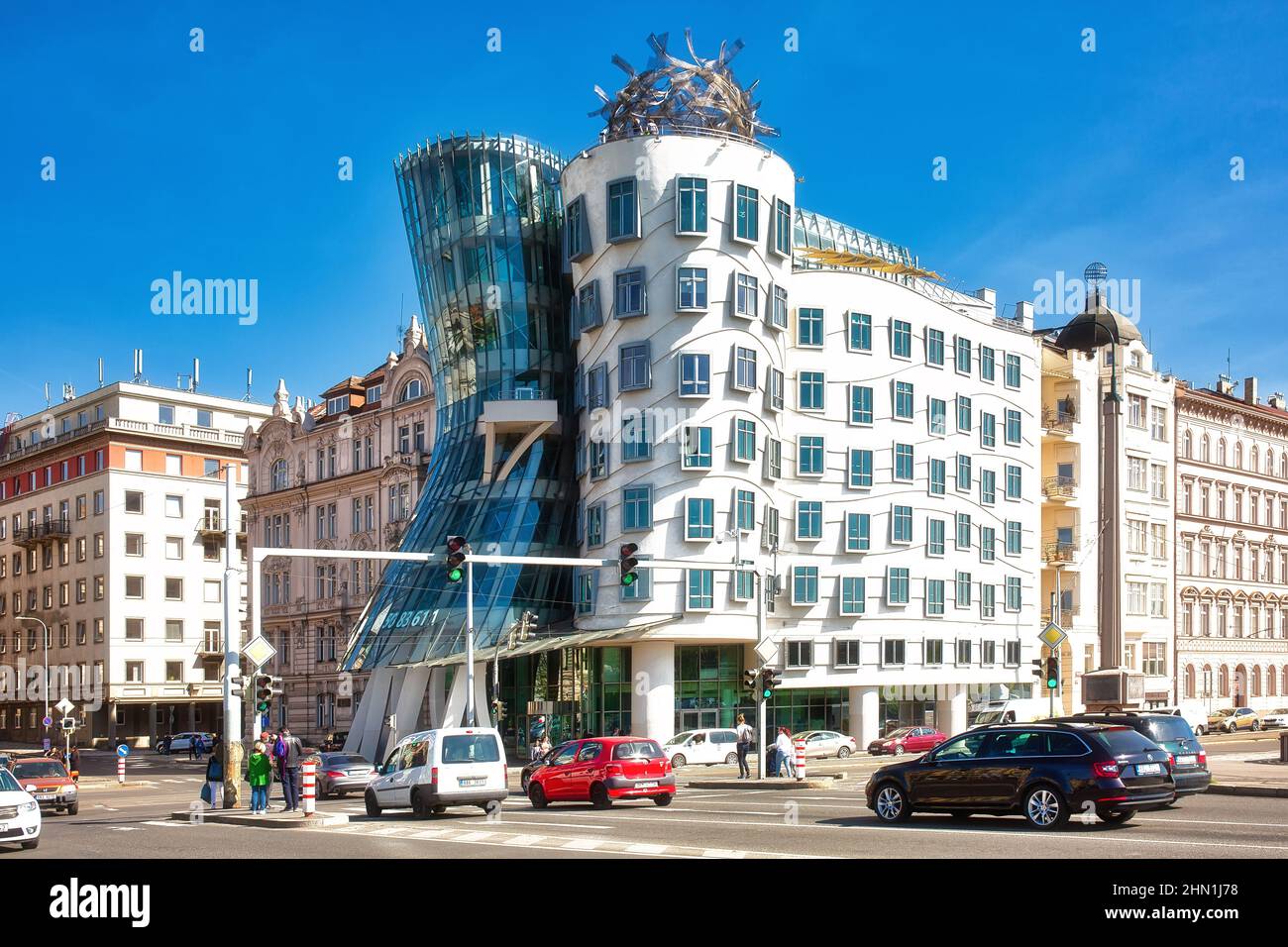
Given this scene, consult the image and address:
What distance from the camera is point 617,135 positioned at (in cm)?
6016

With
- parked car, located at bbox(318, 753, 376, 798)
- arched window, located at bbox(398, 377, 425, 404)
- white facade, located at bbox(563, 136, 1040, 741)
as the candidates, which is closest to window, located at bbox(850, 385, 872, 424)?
white facade, located at bbox(563, 136, 1040, 741)

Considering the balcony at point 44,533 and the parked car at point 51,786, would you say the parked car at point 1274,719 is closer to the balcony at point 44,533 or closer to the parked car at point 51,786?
the parked car at point 51,786

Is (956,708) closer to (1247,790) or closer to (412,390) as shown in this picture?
(412,390)

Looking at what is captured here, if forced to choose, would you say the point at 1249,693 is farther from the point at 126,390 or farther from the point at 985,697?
the point at 126,390

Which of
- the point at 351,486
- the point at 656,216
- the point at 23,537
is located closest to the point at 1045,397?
the point at 656,216

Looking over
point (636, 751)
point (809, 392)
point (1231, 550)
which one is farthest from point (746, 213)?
point (1231, 550)

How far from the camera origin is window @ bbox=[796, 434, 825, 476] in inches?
2448

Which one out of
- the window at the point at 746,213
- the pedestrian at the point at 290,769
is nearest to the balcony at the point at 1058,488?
the window at the point at 746,213

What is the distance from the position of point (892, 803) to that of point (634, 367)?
3550cm

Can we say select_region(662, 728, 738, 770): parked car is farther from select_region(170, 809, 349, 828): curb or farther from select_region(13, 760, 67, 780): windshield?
select_region(170, 809, 349, 828): curb

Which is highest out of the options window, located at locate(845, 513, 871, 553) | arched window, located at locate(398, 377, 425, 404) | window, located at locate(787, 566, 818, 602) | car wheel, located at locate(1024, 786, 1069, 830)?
arched window, located at locate(398, 377, 425, 404)

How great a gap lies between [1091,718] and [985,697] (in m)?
43.5

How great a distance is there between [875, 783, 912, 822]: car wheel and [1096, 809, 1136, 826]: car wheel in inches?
120

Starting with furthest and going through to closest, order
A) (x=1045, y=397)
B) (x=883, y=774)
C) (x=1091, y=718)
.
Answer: (x=1045, y=397) < (x=1091, y=718) < (x=883, y=774)
